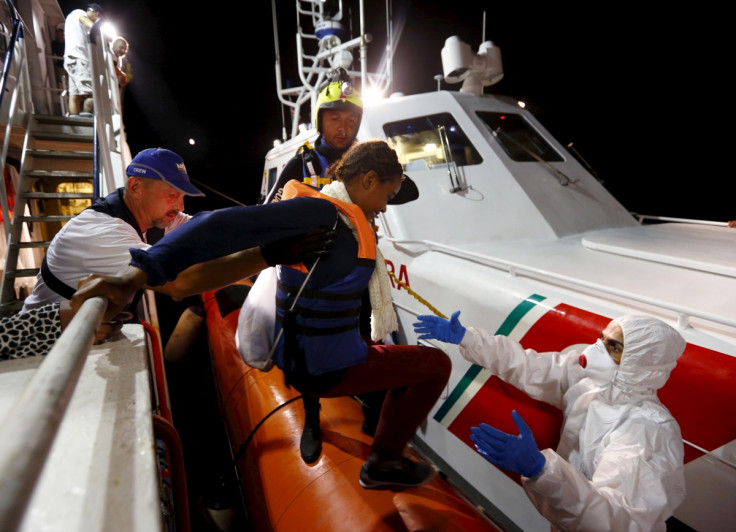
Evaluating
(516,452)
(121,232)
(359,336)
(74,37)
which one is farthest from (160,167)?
(74,37)

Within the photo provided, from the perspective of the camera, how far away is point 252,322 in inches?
69.1

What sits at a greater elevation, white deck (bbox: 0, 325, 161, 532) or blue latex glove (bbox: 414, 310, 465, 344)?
white deck (bbox: 0, 325, 161, 532)

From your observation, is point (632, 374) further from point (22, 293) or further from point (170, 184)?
point (22, 293)

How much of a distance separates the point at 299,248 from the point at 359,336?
16.8 inches

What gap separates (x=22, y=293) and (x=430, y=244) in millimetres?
5289

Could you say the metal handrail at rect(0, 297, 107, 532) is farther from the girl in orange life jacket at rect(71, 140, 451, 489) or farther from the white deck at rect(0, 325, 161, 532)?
the girl in orange life jacket at rect(71, 140, 451, 489)

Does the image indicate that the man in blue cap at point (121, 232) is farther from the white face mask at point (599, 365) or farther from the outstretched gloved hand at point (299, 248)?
the white face mask at point (599, 365)

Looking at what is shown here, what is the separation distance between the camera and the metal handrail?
407mm

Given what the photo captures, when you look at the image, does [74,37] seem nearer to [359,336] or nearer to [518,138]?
[518,138]

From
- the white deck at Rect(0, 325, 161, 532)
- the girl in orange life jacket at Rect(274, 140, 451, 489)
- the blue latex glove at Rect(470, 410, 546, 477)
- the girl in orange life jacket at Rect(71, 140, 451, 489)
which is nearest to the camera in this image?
the white deck at Rect(0, 325, 161, 532)

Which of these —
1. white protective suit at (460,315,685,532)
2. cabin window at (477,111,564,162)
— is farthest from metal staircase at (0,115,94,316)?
cabin window at (477,111,564,162)

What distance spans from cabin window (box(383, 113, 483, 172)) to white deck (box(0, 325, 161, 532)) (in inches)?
107

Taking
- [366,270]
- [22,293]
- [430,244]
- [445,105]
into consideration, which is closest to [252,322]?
[366,270]

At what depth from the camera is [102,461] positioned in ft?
2.60
